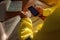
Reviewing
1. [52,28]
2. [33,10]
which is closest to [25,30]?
[33,10]

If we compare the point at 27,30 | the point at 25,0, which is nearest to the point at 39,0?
the point at 25,0

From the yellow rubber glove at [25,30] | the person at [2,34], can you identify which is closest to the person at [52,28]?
the yellow rubber glove at [25,30]

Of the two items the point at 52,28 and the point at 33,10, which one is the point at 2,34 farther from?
the point at 52,28

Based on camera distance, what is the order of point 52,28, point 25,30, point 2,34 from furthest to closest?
point 2,34 < point 25,30 < point 52,28

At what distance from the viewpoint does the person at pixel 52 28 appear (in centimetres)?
64

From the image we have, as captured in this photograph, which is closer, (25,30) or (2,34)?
(25,30)

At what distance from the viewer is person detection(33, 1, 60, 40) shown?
645mm

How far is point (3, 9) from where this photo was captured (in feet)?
3.63

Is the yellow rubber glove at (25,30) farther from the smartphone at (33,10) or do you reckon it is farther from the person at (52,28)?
the person at (52,28)

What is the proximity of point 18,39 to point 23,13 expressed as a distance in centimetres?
14

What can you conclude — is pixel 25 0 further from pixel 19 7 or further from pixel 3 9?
pixel 3 9

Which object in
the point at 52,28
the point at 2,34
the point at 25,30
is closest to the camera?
the point at 52,28

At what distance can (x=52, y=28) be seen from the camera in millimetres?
661

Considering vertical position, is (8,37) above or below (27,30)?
below
